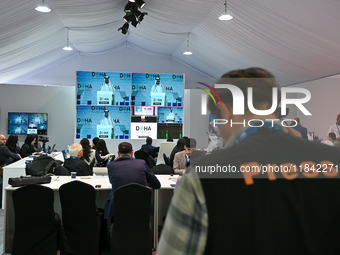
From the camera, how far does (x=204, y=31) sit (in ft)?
28.5

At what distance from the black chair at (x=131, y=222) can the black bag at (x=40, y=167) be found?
1.65 m

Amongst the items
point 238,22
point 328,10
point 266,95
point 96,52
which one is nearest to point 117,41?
point 96,52

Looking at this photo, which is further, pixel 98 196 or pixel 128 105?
pixel 128 105

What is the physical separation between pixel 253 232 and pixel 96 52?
12.4 meters

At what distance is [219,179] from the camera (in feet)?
2.42

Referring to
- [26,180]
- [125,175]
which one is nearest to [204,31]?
[125,175]

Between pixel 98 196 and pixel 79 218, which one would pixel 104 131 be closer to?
pixel 98 196

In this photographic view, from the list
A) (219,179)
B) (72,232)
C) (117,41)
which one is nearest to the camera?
(219,179)

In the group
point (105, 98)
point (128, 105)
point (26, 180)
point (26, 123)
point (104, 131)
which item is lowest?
point (26, 180)

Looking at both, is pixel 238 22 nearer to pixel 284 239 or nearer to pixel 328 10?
pixel 328 10

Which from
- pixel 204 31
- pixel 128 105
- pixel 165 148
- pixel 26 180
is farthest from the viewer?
pixel 128 105

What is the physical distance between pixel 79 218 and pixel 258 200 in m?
2.98

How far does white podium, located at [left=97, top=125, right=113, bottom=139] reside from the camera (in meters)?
9.53

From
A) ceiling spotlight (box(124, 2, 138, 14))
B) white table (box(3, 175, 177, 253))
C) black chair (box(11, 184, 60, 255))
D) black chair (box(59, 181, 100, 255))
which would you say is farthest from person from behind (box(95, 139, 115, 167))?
ceiling spotlight (box(124, 2, 138, 14))
